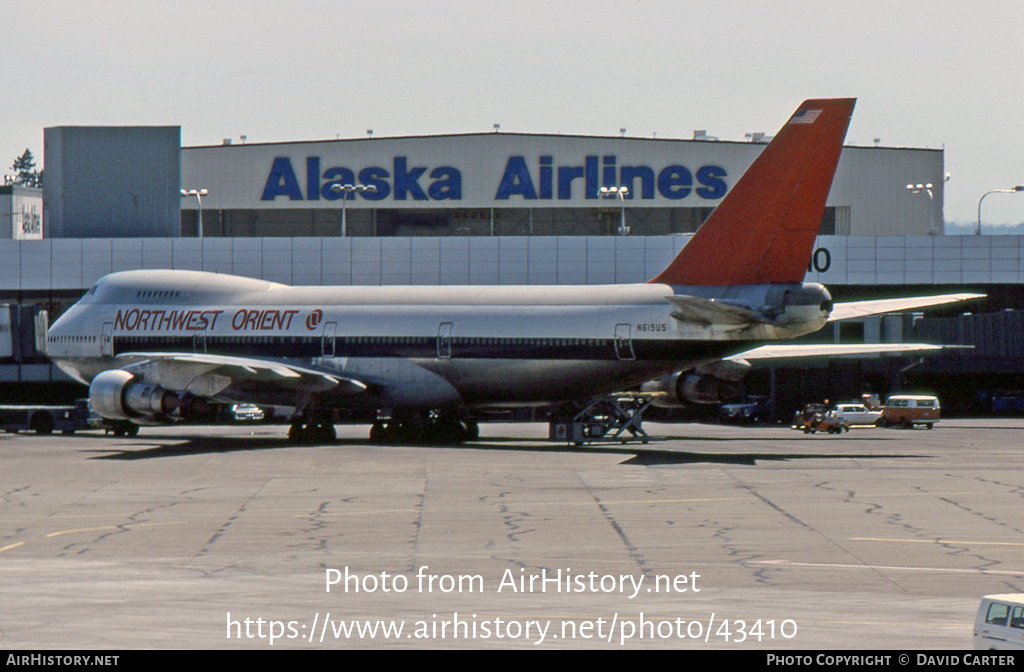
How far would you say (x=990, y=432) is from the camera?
2409 inches

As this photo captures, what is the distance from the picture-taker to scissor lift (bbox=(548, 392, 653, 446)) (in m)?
48.4

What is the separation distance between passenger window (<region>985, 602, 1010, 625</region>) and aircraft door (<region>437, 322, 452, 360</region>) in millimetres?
36026

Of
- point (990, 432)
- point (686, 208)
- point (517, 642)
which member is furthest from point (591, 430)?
point (686, 208)

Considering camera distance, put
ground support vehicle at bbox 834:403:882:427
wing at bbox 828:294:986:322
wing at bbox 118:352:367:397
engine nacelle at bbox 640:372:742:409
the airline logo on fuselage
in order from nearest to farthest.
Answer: wing at bbox 828:294:986:322 < wing at bbox 118:352:367:397 < engine nacelle at bbox 640:372:742:409 < the airline logo on fuselage < ground support vehicle at bbox 834:403:882:427

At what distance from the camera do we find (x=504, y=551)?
2038 centimetres

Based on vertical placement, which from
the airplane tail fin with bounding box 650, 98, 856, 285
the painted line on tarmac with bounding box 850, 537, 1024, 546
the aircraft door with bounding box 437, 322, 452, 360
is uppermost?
the airplane tail fin with bounding box 650, 98, 856, 285

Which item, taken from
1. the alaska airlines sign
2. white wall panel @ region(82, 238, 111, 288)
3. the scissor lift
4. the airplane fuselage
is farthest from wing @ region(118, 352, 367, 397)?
the alaska airlines sign

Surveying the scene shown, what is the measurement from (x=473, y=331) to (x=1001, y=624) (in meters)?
35.8

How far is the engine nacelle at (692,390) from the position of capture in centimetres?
4878

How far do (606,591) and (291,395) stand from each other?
112ft

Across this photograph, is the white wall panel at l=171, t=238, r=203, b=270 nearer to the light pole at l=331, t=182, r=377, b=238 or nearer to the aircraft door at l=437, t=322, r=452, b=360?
the light pole at l=331, t=182, r=377, b=238

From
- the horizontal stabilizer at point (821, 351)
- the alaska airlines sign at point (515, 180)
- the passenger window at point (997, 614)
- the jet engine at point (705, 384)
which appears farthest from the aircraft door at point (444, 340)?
the alaska airlines sign at point (515, 180)

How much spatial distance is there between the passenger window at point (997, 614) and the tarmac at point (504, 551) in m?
1.07
